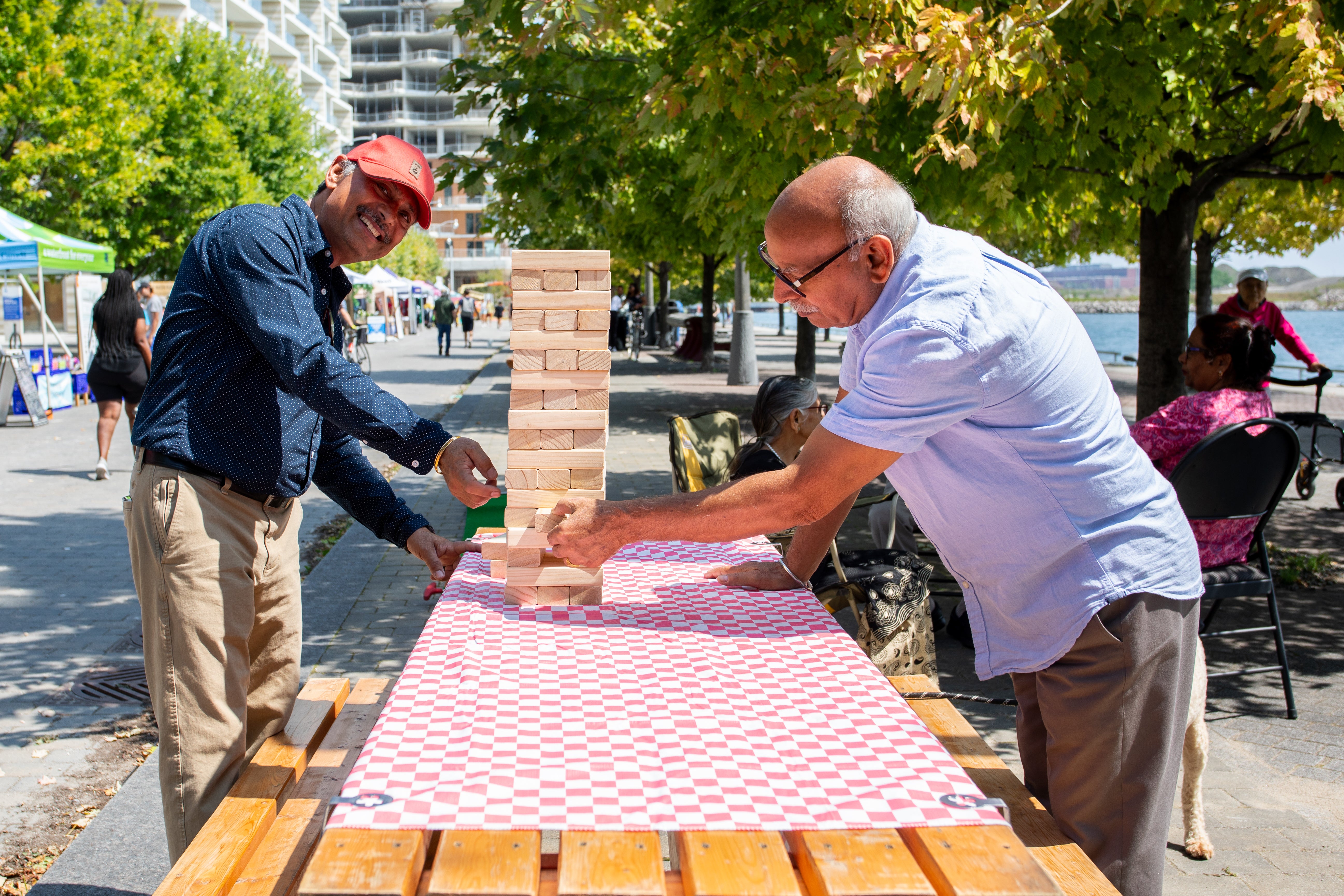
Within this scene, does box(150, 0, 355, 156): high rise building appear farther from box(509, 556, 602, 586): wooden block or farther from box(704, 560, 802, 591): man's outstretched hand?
box(509, 556, 602, 586): wooden block

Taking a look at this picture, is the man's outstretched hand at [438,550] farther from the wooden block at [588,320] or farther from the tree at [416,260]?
the tree at [416,260]

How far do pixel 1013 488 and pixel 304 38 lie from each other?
9024 cm

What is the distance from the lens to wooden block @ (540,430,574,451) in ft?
8.80

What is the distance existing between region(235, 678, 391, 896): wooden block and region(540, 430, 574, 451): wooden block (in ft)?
2.53

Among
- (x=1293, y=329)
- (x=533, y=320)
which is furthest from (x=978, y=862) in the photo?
(x=1293, y=329)

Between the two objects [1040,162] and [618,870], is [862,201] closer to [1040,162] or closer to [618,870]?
[618,870]

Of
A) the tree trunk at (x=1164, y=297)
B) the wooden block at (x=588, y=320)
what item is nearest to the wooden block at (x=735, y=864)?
the wooden block at (x=588, y=320)

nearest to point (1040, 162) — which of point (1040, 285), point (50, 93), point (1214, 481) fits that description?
point (1214, 481)

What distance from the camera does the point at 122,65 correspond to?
27.0 metres

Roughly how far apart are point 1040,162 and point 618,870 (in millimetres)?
6346

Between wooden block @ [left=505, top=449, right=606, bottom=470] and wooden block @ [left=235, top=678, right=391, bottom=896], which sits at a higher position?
wooden block @ [left=505, top=449, right=606, bottom=470]

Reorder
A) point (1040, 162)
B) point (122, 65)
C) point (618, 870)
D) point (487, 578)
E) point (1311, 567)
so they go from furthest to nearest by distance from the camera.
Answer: point (122, 65)
point (1311, 567)
point (1040, 162)
point (487, 578)
point (618, 870)

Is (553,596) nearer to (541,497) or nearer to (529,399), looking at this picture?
(541,497)

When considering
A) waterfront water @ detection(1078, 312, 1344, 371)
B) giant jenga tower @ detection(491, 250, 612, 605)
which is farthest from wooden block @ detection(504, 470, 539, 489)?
waterfront water @ detection(1078, 312, 1344, 371)
